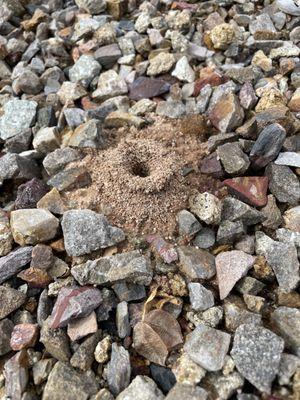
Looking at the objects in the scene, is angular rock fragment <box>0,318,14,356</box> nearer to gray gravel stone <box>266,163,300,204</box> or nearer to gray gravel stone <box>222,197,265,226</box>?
gray gravel stone <box>222,197,265,226</box>

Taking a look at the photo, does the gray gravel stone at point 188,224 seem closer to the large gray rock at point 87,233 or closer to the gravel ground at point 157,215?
the gravel ground at point 157,215

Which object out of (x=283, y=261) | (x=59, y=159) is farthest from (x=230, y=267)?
(x=59, y=159)

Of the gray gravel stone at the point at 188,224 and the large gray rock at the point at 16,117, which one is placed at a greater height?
the large gray rock at the point at 16,117

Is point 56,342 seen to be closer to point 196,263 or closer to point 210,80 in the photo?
A: point 196,263

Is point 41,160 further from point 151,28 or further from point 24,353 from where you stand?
point 151,28

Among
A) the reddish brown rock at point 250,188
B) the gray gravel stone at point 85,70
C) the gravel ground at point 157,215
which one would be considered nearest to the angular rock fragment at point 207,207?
the gravel ground at point 157,215

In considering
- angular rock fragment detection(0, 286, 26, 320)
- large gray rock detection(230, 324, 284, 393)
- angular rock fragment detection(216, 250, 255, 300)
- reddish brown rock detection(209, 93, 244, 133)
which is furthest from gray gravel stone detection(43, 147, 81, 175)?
large gray rock detection(230, 324, 284, 393)
